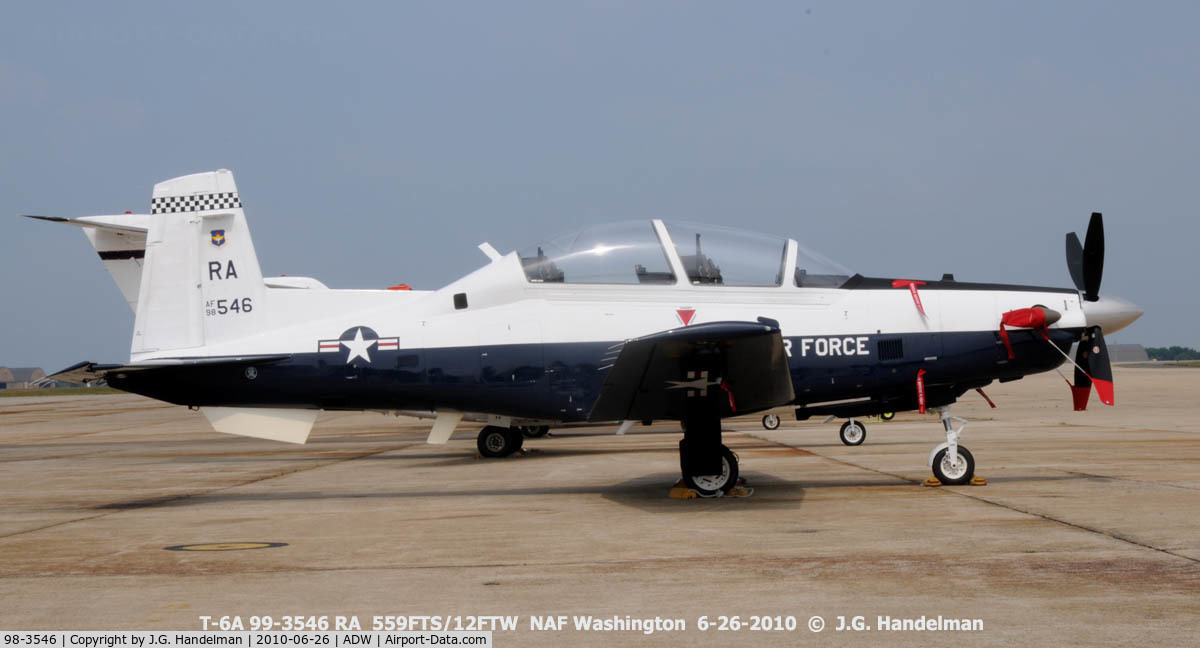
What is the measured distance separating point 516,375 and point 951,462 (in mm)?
4416

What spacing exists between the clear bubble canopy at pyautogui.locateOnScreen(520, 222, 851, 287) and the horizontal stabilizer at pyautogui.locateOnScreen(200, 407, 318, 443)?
282 centimetres

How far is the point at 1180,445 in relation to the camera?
553 inches

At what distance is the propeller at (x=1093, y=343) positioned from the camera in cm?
885

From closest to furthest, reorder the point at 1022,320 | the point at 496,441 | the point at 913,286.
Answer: the point at 1022,320, the point at 913,286, the point at 496,441

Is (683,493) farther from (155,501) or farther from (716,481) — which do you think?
(155,501)

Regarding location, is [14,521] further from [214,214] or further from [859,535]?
[859,535]

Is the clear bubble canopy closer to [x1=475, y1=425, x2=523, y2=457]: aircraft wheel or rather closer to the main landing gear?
the main landing gear

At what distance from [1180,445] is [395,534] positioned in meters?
12.3

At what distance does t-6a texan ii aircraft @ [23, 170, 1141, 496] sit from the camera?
29.1ft

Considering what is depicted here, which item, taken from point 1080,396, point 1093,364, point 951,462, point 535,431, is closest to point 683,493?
point 951,462

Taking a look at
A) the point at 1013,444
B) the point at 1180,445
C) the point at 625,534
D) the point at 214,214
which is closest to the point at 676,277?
the point at 625,534

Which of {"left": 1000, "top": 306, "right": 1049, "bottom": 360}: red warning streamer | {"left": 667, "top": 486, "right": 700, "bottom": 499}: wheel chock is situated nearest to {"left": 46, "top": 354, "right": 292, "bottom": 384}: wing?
{"left": 667, "top": 486, "right": 700, "bottom": 499}: wheel chock

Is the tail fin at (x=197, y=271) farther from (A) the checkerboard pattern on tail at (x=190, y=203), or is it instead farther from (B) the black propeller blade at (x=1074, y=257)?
(B) the black propeller blade at (x=1074, y=257)

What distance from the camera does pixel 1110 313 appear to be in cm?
890
